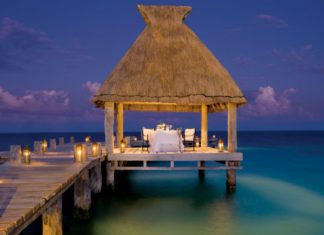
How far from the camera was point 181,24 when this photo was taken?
585 inches

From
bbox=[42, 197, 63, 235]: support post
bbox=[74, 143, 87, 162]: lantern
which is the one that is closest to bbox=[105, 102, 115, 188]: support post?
bbox=[74, 143, 87, 162]: lantern

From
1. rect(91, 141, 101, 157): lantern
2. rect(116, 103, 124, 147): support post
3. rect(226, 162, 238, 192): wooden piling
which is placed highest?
rect(116, 103, 124, 147): support post

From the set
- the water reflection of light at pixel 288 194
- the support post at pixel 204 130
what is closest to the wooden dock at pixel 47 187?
the water reflection of light at pixel 288 194

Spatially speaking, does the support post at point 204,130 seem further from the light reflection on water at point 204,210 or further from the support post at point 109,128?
the support post at point 109,128

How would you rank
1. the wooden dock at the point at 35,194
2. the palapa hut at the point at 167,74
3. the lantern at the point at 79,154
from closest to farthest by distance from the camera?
the wooden dock at the point at 35,194 → the lantern at the point at 79,154 → the palapa hut at the point at 167,74

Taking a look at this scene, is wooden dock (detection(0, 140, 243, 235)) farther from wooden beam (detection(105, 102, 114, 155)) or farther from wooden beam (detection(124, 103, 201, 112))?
wooden beam (detection(124, 103, 201, 112))

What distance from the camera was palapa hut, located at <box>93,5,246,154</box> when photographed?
40.2 ft

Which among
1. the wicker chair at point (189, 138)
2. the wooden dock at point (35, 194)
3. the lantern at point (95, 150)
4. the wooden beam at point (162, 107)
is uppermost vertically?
the wooden beam at point (162, 107)

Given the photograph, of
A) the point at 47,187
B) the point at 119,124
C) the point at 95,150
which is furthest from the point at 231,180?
the point at 47,187

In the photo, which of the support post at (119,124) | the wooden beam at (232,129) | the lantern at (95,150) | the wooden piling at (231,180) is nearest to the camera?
the lantern at (95,150)

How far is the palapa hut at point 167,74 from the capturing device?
40.2 ft

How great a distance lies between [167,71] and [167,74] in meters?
0.14

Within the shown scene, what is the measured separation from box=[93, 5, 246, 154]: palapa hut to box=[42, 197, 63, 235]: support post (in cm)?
576

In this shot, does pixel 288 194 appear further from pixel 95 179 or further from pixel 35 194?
pixel 35 194
